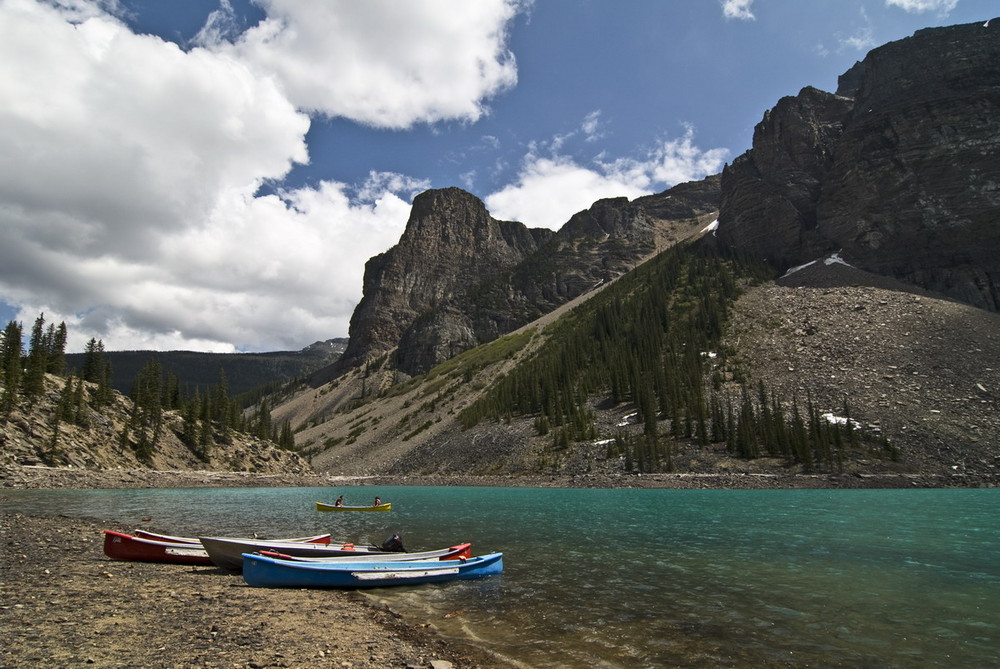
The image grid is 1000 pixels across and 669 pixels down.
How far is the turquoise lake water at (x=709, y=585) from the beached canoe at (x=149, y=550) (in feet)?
31.8

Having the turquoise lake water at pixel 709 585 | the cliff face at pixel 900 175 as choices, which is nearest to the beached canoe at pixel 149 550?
the turquoise lake water at pixel 709 585

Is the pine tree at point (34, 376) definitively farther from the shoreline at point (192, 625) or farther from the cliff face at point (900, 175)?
the cliff face at point (900, 175)

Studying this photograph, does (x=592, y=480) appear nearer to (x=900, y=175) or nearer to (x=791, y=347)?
(x=791, y=347)

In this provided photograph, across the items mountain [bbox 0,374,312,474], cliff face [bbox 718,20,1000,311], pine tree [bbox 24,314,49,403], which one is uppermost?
cliff face [bbox 718,20,1000,311]

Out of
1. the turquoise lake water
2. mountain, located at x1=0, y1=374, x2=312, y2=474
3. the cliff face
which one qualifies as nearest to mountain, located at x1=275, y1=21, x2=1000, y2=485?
the cliff face

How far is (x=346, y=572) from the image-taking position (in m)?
17.2

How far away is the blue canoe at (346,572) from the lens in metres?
16.7

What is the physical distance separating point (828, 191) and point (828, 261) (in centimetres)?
2672

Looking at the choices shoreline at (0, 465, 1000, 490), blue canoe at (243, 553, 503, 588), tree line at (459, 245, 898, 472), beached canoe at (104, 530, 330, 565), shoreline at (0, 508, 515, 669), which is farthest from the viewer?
tree line at (459, 245, 898, 472)

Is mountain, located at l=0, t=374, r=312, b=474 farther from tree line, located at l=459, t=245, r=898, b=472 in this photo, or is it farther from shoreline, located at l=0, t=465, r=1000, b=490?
tree line, located at l=459, t=245, r=898, b=472

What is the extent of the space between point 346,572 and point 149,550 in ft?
33.1

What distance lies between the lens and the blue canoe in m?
16.7

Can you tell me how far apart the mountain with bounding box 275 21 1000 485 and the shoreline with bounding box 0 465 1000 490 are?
143cm

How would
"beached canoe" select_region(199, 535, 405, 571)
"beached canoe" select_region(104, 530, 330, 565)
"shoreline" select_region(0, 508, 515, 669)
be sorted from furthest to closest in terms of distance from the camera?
1. "beached canoe" select_region(104, 530, 330, 565)
2. "beached canoe" select_region(199, 535, 405, 571)
3. "shoreline" select_region(0, 508, 515, 669)
